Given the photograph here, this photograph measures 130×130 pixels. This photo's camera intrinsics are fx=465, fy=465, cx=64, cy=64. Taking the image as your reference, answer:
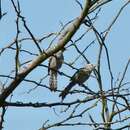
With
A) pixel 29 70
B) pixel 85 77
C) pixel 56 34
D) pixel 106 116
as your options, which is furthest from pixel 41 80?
pixel 85 77

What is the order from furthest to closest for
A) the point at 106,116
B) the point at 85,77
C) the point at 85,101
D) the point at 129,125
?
the point at 85,77 < the point at 106,116 < the point at 129,125 < the point at 85,101

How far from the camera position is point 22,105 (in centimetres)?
322

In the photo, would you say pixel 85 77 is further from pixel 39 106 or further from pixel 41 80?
pixel 39 106

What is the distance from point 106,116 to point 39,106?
1.31 m

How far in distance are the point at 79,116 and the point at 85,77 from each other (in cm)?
303

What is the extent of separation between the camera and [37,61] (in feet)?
10.4

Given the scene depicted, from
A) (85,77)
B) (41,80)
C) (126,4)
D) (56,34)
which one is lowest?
(41,80)

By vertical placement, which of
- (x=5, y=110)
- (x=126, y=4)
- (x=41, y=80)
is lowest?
(x=5, y=110)

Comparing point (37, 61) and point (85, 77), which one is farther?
point (85, 77)

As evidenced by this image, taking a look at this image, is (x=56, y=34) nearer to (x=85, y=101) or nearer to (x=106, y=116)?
(x=85, y=101)

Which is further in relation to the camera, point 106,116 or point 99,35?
point 106,116

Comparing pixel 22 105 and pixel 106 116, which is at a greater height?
pixel 106 116

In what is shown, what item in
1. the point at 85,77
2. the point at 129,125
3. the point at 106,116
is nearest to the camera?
the point at 129,125

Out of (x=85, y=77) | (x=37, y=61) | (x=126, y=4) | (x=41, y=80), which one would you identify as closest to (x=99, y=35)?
(x=126, y=4)
